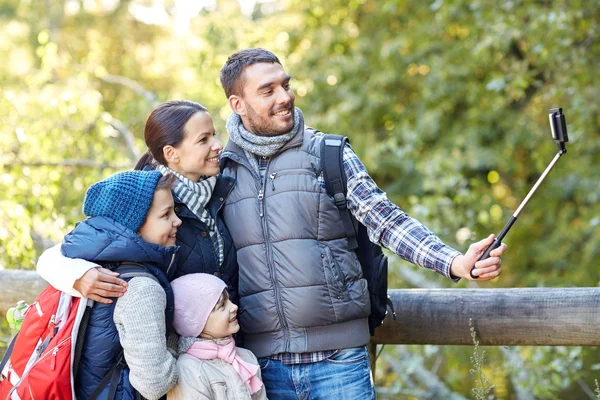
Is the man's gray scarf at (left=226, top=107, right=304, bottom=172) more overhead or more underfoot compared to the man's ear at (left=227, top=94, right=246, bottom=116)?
more underfoot

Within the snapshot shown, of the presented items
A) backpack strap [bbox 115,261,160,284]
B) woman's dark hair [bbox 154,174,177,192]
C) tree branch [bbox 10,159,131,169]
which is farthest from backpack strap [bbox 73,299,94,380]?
tree branch [bbox 10,159,131,169]

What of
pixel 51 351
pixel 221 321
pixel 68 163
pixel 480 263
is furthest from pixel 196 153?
pixel 68 163

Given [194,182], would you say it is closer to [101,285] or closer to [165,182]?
[165,182]

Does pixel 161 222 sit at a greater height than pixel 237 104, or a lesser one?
lesser

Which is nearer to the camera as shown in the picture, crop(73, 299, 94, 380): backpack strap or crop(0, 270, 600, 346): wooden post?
crop(73, 299, 94, 380): backpack strap

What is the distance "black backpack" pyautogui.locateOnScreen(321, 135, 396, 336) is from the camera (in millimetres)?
2834

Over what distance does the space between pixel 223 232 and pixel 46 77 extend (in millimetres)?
5457

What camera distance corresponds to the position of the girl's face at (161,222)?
2607 millimetres

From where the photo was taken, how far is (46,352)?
2441mm

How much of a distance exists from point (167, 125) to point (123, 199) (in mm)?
452

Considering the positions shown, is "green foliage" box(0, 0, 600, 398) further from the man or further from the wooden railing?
the man

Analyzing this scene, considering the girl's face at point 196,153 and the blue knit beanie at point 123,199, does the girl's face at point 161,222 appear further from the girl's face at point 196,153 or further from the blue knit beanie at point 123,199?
the girl's face at point 196,153

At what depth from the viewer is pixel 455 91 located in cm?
938

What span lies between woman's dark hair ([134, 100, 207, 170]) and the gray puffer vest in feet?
1.08
